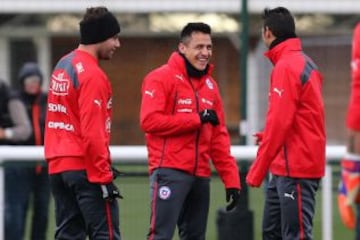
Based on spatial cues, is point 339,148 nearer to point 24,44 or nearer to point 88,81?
point 88,81

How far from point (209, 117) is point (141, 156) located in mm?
1507

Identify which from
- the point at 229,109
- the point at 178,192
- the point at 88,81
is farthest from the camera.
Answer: the point at 229,109

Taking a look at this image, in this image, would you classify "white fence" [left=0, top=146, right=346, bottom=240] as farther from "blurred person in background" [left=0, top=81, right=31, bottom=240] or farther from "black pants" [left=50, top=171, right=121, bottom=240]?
"black pants" [left=50, top=171, right=121, bottom=240]

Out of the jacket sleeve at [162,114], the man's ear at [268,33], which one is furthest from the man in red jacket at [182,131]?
the man's ear at [268,33]

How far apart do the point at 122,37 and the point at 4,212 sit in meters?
14.4

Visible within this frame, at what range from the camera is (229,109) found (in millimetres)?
22250

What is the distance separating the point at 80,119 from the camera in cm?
825

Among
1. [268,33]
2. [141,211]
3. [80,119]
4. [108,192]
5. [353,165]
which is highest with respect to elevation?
[268,33]

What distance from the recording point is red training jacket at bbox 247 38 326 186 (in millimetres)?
8516

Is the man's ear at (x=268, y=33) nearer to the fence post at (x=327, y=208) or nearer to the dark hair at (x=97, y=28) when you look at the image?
the dark hair at (x=97, y=28)

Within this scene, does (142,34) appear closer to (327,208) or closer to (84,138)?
(327,208)

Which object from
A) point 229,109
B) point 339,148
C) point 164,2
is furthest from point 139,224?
point 164,2

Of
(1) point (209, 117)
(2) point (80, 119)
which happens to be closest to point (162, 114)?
(1) point (209, 117)

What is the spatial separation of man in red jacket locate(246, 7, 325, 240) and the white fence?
1416mm
